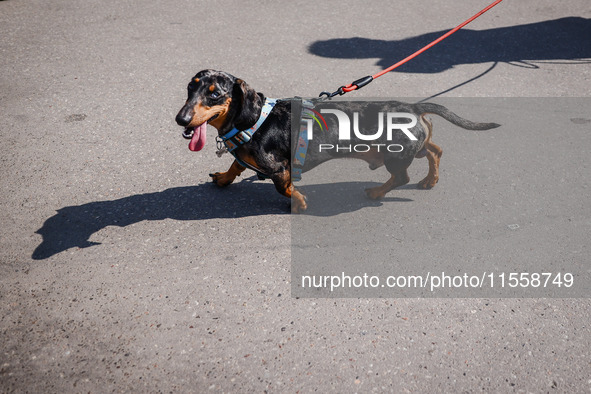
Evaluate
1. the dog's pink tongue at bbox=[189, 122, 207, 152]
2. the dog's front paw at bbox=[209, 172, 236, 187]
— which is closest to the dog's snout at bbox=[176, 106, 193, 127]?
the dog's pink tongue at bbox=[189, 122, 207, 152]

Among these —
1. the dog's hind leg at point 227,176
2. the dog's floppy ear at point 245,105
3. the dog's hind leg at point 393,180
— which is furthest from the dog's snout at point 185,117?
the dog's hind leg at point 393,180

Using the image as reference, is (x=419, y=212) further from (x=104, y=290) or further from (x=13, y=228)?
(x=13, y=228)

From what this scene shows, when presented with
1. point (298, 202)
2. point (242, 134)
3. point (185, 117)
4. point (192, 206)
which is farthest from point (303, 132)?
point (192, 206)

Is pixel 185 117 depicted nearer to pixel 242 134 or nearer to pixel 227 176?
pixel 242 134

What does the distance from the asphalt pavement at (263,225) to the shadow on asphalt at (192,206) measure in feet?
0.06

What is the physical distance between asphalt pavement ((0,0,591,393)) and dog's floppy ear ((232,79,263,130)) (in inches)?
38.4

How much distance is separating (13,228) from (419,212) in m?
3.64

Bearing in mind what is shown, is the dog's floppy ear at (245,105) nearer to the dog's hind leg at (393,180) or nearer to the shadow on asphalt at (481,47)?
the dog's hind leg at (393,180)

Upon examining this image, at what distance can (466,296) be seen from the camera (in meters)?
3.60

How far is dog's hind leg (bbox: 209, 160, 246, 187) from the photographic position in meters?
4.47

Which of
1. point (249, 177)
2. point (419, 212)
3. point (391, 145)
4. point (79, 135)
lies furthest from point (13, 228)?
point (419, 212)

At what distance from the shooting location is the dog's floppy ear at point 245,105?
141 inches

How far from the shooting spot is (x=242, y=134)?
3.73 m

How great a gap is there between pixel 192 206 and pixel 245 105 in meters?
1.25
